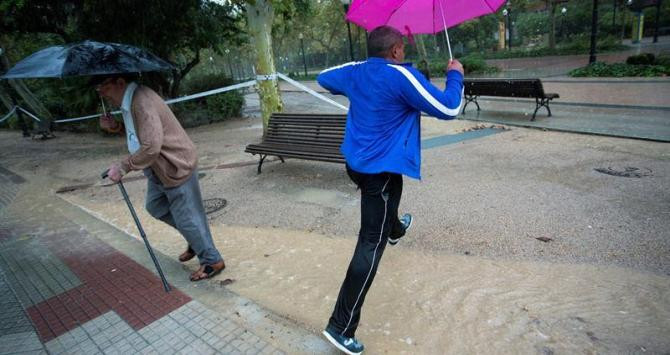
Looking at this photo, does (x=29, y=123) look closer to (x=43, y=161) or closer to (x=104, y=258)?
(x=43, y=161)

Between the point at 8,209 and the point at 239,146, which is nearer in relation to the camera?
the point at 8,209

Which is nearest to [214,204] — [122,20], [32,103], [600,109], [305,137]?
[305,137]

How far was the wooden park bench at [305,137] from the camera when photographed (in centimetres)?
589

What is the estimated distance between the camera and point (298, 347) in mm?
2586

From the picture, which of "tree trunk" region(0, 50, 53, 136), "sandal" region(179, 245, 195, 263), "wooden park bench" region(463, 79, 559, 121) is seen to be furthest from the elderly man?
"tree trunk" region(0, 50, 53, 136)

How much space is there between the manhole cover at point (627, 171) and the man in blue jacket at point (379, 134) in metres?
4.12

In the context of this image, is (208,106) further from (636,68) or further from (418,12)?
(636,68)

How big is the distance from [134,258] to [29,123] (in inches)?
616

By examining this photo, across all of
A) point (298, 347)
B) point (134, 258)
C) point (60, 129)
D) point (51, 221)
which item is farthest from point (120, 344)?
point (60, 129)

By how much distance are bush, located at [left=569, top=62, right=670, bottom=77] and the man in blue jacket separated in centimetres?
1565

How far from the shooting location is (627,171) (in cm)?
538

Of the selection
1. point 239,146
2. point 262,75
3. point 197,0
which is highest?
point 197,0

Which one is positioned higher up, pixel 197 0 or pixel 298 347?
pixel 197 0

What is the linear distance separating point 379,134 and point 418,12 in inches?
43.5
